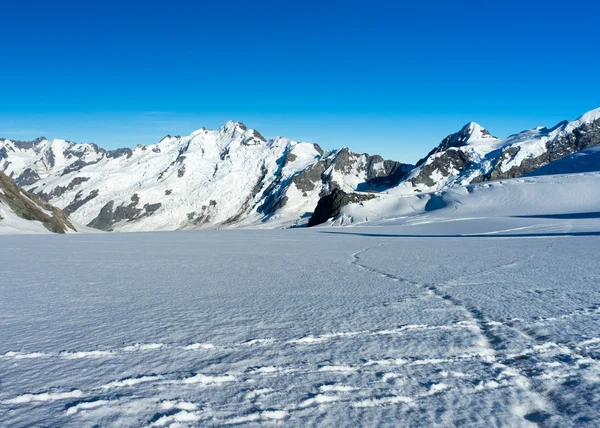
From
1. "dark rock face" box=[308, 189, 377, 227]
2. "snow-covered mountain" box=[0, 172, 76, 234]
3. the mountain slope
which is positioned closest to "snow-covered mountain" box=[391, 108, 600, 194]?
"dark rock face" box=[308, 189, 377, 227]

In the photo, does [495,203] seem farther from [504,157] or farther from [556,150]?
[556,150]

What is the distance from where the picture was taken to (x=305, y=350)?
4500mm

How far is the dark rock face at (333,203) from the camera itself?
84562 mm

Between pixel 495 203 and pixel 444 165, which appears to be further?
pixel 444 165

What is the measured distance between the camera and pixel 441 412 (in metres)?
3.25

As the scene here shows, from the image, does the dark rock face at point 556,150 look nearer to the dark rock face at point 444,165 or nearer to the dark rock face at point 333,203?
the dark rock face at point 444,165

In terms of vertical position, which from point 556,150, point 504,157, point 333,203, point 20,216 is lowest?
point 20,216

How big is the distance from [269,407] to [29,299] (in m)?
5.75

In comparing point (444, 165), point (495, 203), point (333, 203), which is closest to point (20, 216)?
point (333, 203)

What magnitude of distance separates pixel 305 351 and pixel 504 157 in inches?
7269

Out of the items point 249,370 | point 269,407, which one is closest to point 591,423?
point 269,407

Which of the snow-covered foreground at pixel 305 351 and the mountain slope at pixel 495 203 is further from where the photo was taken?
the mountain slope at pixel 495 203

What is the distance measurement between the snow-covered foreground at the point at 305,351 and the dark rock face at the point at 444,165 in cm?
17361

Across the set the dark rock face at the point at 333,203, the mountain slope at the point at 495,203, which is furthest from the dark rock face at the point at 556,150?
the mountain slope at the point at 495,203
